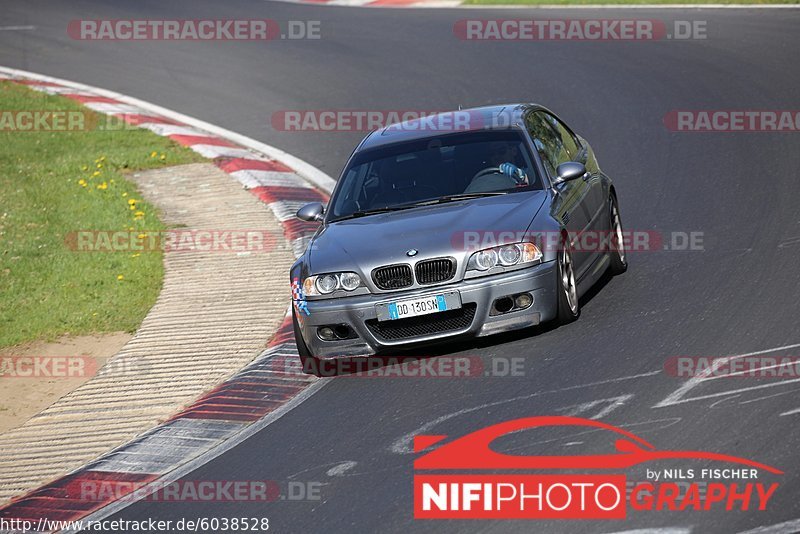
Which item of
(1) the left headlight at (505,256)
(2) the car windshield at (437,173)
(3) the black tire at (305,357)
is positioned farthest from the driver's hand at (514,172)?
(3) the black tire at (305,357)

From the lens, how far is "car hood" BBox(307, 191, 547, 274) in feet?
30.1

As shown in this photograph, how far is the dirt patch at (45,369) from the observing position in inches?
401

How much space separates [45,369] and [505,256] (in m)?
4.20

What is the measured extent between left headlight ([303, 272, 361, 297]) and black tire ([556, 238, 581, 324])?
143cm

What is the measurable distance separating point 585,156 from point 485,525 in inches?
215

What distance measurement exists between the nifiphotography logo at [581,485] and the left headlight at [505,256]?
1.84 meters

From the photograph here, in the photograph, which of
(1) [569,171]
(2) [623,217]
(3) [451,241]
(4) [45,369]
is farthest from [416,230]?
(2) [623,217]

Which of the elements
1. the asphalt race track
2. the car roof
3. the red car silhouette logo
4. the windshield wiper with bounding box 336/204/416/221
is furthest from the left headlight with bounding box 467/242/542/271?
the car roof

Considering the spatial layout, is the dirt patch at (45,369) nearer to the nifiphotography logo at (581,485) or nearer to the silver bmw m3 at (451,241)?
the silver bmw m3 at (451,241)

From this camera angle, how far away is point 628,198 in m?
13.1

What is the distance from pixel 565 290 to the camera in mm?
9328

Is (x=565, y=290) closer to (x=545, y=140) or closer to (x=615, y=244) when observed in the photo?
(x=615, y=244)

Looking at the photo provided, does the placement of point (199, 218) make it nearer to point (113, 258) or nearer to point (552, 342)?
point (113, 258)

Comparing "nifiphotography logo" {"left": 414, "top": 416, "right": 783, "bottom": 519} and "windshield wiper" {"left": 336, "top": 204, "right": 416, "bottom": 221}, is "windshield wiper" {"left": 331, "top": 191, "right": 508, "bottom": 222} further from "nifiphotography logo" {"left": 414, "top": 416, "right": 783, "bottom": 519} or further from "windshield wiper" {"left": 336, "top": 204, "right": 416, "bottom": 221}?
"nifiphotography logo" {"left": 414, "top": 416, "right": 783, "bottom": 519}
